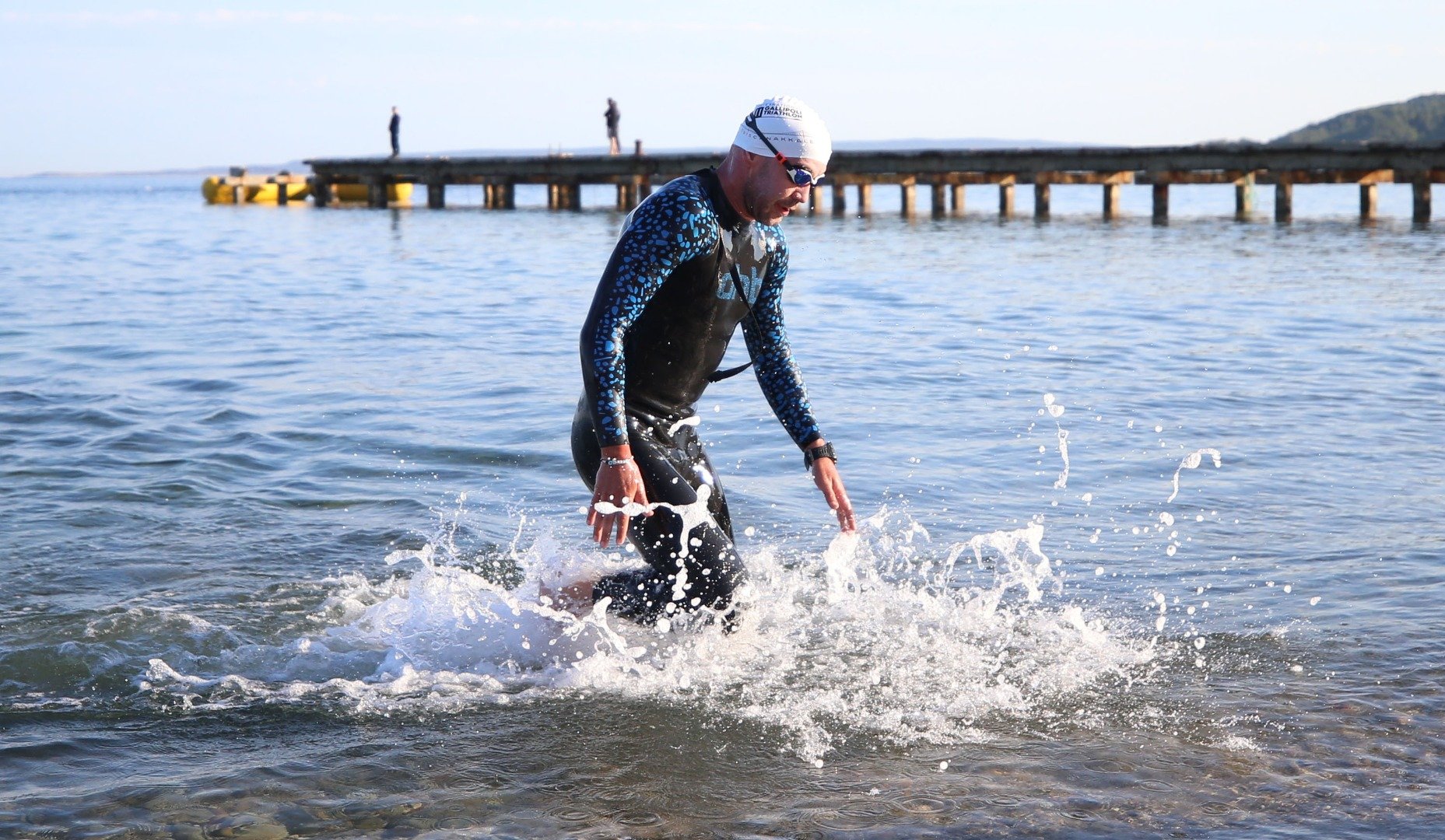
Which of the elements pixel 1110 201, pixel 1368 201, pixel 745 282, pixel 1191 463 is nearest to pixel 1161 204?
pixel 1110 201

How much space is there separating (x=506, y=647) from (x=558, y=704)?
0.48m

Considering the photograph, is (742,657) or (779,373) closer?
(779,373)

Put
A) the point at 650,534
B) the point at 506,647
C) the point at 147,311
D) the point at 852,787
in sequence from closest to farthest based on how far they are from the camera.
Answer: the point at 852,787 < the point at 650,534 < the point at 506,647 < the point at 147,311

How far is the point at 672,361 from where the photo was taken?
15.8 feet

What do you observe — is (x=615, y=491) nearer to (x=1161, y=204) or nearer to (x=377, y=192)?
(x=1161, y=204)

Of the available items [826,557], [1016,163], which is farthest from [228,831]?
[1016,163]

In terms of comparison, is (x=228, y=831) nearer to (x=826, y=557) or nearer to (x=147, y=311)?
(x=826, y=557)

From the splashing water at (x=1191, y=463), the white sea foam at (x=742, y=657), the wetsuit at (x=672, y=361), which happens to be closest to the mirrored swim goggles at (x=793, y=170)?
the wetsuit at (x=672, y=361)

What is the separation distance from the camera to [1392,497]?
26.1ft

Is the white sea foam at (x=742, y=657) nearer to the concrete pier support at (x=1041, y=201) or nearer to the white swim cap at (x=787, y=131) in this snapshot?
the white swim cap at (x=787, y=131)

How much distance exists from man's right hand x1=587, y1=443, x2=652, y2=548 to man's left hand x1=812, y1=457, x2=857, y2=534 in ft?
3.37

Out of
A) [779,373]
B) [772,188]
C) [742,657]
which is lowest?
[742,657]

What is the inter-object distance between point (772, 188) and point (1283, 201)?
116 feet

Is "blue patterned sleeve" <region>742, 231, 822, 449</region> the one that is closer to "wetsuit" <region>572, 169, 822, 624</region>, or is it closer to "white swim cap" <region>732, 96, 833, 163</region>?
"wetsuit" <region>572, 169, 822, 624</region>
